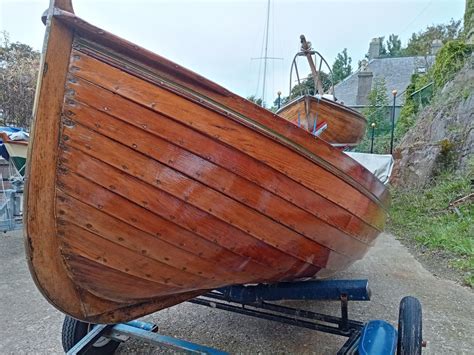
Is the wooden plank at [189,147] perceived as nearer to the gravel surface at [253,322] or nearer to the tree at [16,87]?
the gravel surface at [253,322]

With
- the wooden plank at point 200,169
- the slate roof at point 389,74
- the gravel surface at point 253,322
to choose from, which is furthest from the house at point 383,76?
the wooden plank at point 200,169

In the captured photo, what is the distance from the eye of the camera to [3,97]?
708 centimetres

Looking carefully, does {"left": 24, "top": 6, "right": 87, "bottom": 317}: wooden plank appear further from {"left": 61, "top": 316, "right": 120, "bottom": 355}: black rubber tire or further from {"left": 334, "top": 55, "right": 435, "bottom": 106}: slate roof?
{"left": 334, "top": 55, "right": 435, "bottom": 106}: slate roof

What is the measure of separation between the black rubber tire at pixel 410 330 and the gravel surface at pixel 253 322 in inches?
22.7

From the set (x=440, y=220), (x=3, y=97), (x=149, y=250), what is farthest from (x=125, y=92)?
(x=3, y=97)

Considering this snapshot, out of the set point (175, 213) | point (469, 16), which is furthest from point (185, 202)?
point (469, 16)

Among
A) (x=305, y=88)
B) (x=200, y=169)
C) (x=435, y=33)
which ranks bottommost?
(x=200, y=169)

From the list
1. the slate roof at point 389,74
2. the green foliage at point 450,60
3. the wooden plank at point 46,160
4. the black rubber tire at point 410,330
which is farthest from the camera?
the slate roof at point 389,74

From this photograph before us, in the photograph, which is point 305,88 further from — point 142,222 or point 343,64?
point 343,64

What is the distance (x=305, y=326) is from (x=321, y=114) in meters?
2.76

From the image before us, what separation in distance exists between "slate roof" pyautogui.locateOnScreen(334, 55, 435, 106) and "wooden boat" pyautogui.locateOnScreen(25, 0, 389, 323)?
51.9ft

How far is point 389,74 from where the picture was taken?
1797 cm

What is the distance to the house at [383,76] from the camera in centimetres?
1498

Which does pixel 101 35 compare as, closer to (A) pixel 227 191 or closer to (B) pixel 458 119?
(A) pixel 227 191
